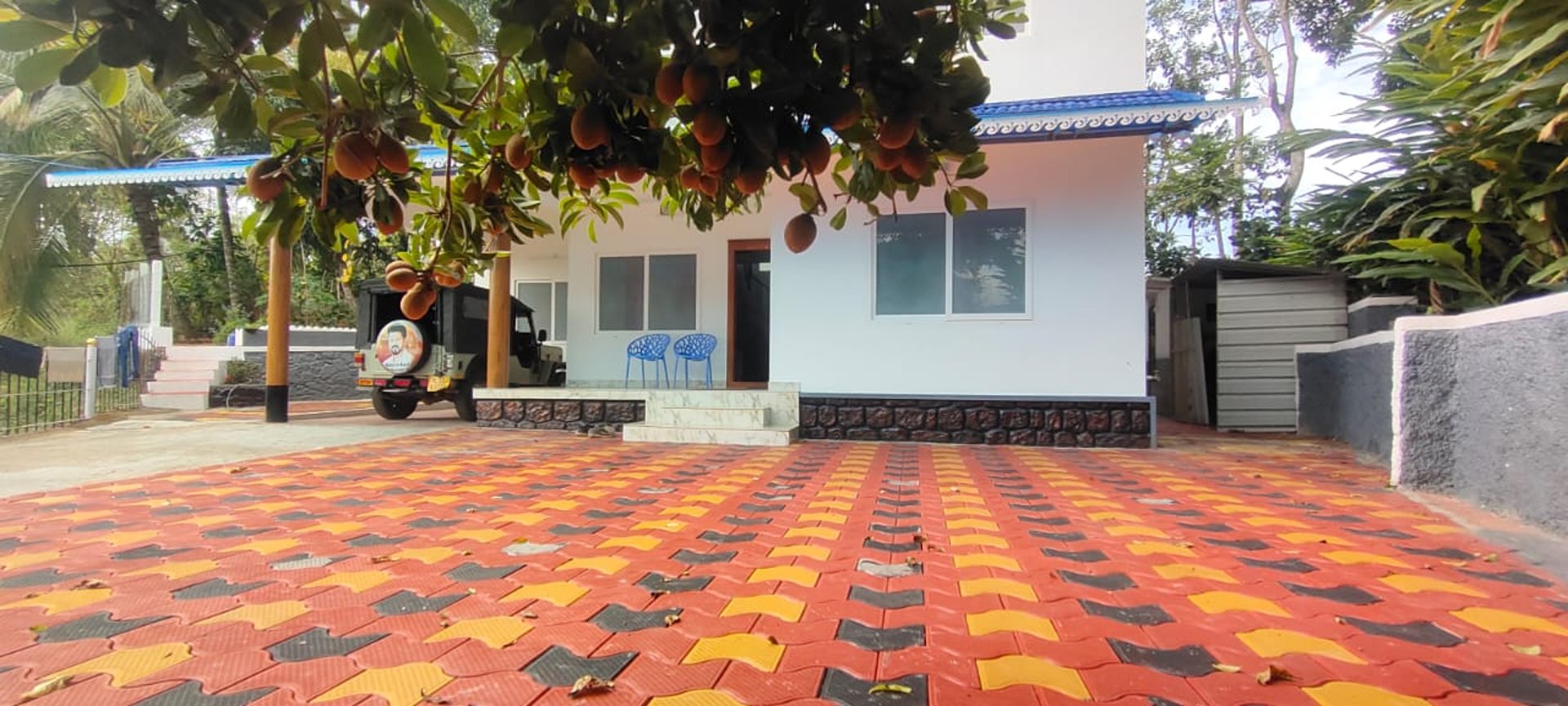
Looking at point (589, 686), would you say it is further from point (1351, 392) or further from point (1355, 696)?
point (1351, 392)

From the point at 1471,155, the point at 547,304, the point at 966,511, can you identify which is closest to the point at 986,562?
the point at 966,511

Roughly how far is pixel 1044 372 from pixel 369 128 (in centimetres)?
677

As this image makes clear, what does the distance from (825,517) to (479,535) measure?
5.74ft

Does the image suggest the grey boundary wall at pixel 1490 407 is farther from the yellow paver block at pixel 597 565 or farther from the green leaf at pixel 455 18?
the green leaf at pixel 455 18

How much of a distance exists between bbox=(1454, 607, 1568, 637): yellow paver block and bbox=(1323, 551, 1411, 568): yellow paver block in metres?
0.54

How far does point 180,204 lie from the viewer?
16.9 metres

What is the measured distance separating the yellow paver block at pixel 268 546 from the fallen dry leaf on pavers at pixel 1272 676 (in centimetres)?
367

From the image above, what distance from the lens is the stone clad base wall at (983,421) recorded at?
695cm

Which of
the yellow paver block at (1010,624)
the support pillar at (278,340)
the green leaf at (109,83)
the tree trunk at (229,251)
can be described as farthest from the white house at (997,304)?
the tree trunk at (229,251)

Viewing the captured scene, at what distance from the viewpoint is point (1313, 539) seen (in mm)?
3322

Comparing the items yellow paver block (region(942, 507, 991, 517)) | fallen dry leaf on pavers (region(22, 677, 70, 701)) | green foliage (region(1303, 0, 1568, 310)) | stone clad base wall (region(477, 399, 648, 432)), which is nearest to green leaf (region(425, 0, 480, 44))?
fallen dry leaf on pavers (region(22, 677, 70, 701))

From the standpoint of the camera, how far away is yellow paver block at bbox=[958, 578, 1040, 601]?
99.9 inches

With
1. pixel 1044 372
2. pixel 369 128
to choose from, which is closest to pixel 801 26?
pixel 369 128

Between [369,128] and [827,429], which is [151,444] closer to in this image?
[827,429]
